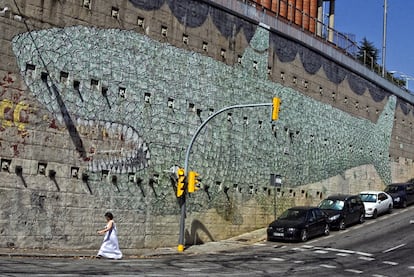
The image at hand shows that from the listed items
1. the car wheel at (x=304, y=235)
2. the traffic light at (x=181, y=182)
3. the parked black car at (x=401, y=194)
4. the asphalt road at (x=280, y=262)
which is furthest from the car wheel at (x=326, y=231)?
the parked black car at (x=401, y=194)

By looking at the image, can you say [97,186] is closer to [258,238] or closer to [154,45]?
[154,45]

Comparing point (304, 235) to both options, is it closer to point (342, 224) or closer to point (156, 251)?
point (342, 224)

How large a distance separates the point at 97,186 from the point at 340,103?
849 inches

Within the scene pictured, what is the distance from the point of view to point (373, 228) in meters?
28.8

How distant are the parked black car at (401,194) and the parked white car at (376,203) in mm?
2342

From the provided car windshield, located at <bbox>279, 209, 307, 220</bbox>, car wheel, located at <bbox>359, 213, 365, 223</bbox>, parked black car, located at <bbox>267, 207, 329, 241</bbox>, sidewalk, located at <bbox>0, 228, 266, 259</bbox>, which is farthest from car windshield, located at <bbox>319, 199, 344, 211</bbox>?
car windshield, located at <bbox>279, 209, 307, 220</bbox>

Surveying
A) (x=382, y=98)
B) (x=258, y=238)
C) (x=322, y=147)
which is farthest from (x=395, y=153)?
(x=258, y=238)

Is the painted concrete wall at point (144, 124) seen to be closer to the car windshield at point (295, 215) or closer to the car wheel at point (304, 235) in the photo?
the car windshield at point (295, 215)

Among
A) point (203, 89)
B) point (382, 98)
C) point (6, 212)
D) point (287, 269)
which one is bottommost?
point (287, 269)

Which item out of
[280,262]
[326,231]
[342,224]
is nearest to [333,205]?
[342,224]

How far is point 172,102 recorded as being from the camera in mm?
24703

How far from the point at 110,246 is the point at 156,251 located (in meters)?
4.25

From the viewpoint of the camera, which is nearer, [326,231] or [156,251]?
[156,251]

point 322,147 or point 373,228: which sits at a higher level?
point 322,147
